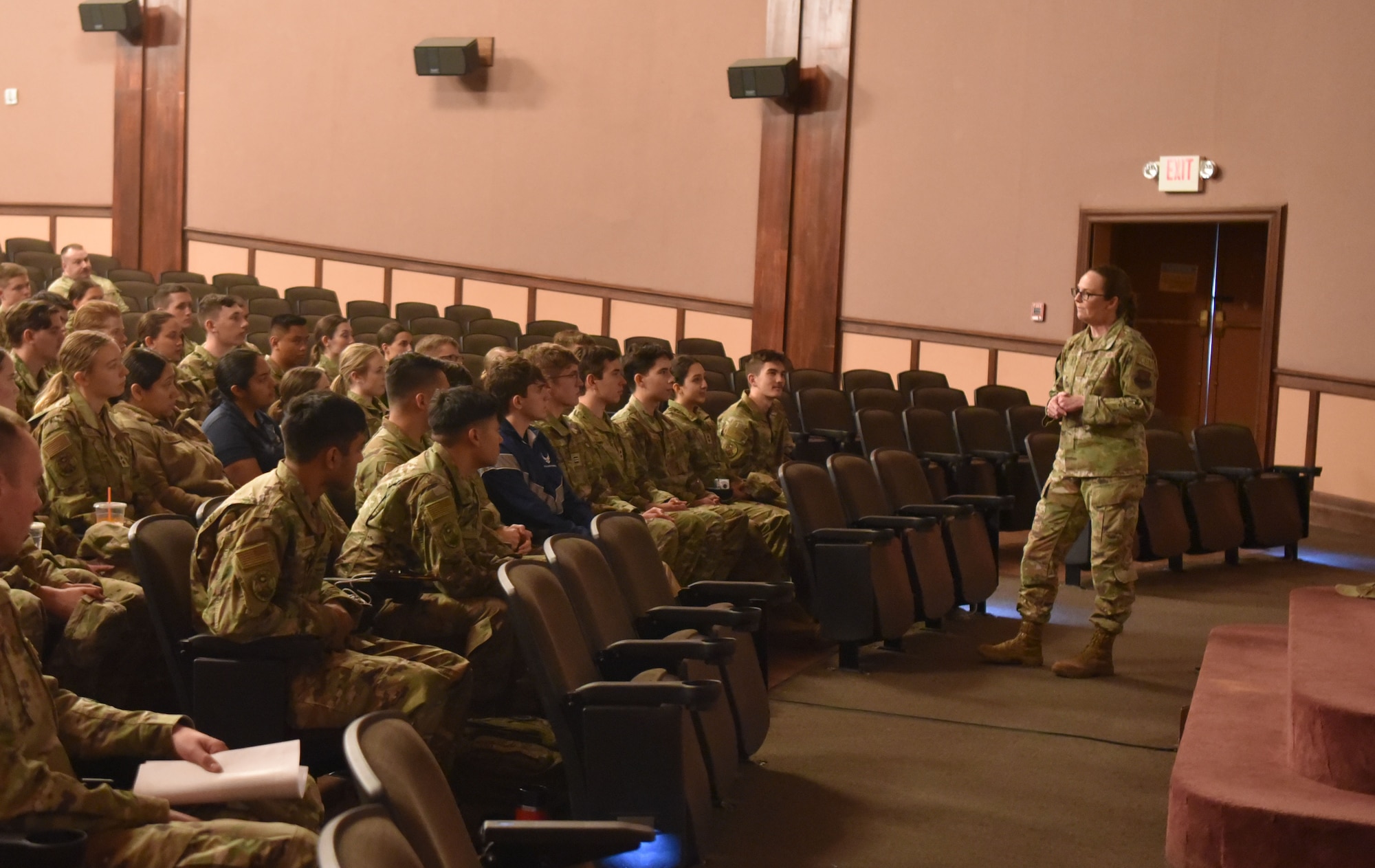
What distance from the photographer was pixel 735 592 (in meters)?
3.34

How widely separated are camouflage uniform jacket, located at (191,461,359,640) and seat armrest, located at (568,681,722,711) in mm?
543

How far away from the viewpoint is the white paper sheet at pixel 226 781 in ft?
6.13

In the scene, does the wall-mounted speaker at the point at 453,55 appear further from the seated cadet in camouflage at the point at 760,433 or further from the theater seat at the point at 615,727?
the theater seat at the point at 615,727

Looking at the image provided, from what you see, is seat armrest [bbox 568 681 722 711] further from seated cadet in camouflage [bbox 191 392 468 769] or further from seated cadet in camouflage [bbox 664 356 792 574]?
seated cadet in camouflage [bbox 664 356 792 574]

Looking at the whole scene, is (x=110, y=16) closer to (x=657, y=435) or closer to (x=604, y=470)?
(x=657, y=435)

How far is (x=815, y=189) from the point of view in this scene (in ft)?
31.7

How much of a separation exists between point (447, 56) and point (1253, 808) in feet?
30.4

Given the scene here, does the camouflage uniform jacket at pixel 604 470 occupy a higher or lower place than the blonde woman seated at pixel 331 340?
lower

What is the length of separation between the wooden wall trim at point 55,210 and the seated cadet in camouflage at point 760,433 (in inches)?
325

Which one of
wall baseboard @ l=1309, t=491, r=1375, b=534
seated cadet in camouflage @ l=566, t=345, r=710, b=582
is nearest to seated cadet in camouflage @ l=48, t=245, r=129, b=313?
seated cadet in camouflage @ l=566, t=345, r=710, b=582

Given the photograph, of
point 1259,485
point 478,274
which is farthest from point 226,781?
point 478,274

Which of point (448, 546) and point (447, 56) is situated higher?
point (447, 56)

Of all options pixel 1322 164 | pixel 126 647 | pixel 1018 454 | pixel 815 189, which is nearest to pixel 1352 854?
pixel 126 647

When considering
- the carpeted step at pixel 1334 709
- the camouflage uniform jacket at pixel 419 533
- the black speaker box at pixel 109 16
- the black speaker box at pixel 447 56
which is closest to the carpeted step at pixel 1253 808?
the carpeted step at pixel 1334 709
